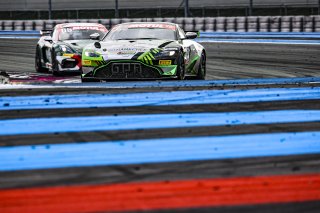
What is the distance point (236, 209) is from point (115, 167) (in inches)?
59.3

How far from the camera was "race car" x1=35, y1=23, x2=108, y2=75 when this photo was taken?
14984 mm

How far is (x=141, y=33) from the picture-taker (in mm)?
13828

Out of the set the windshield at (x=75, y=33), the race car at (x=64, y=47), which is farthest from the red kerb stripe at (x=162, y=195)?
the windshield at (x=75, y=33)

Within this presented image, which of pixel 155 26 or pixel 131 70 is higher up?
pixel 155 26

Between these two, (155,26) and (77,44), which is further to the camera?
(77,44)

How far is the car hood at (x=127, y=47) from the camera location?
1256 centimetres

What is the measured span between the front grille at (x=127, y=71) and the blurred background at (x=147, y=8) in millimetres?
18500

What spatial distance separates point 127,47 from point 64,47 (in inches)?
103

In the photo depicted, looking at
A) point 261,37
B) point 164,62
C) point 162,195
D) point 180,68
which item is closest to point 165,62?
point 164,62

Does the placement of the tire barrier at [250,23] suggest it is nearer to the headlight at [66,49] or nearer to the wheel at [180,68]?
the headlight at [66,49]

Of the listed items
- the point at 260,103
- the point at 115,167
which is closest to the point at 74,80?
the point at 260,103

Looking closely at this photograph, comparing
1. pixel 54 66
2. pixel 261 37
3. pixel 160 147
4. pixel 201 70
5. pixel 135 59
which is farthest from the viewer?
pixel 261 37

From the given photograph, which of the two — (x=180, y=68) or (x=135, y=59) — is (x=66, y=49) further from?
(x=180, y=68)

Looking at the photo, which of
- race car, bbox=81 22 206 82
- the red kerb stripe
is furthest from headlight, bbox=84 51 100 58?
the red kerb stripe
